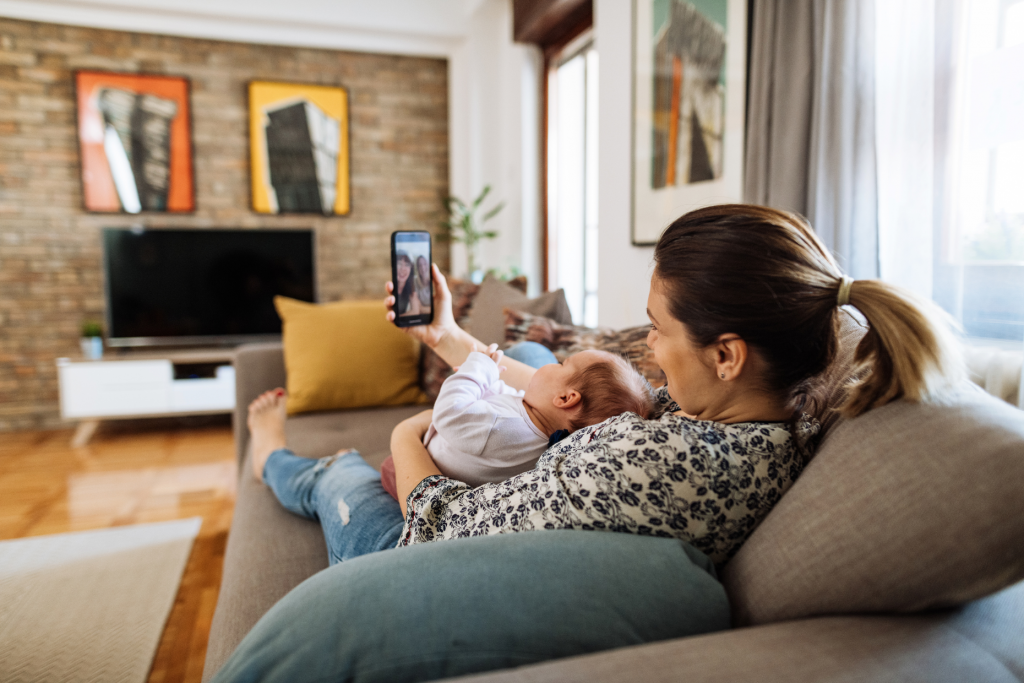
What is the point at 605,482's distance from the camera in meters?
0.70

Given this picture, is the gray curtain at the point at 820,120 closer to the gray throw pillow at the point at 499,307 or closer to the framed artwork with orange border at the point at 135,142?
the gray throw pillow at the point at 499,307

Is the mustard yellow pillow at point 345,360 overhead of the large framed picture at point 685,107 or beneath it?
beneath

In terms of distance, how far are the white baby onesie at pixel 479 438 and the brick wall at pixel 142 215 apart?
11.7ft

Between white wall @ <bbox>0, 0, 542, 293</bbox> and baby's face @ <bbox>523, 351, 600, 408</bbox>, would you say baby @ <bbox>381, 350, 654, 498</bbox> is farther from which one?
white wall @ <bbox>0, 0, 542, 293</bbox>

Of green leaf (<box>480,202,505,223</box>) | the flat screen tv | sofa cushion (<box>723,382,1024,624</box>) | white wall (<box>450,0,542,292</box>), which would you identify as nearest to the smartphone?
sofa cushion (<box>723,382,1024,624</box>)

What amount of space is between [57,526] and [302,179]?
2591 millimetres

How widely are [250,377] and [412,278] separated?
138cm

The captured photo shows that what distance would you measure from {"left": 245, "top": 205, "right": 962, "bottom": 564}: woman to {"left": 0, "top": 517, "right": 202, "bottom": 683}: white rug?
122 centimetres

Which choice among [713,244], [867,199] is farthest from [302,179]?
[713,244]

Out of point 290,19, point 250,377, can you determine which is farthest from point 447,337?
point 290,19

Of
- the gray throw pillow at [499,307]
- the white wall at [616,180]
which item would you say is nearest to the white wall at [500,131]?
the white wall at [616,180]

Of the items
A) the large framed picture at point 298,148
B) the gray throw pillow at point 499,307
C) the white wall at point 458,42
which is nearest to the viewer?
the gray throw pillow at point 499,307

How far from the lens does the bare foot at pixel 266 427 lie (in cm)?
172

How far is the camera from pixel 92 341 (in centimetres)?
373
